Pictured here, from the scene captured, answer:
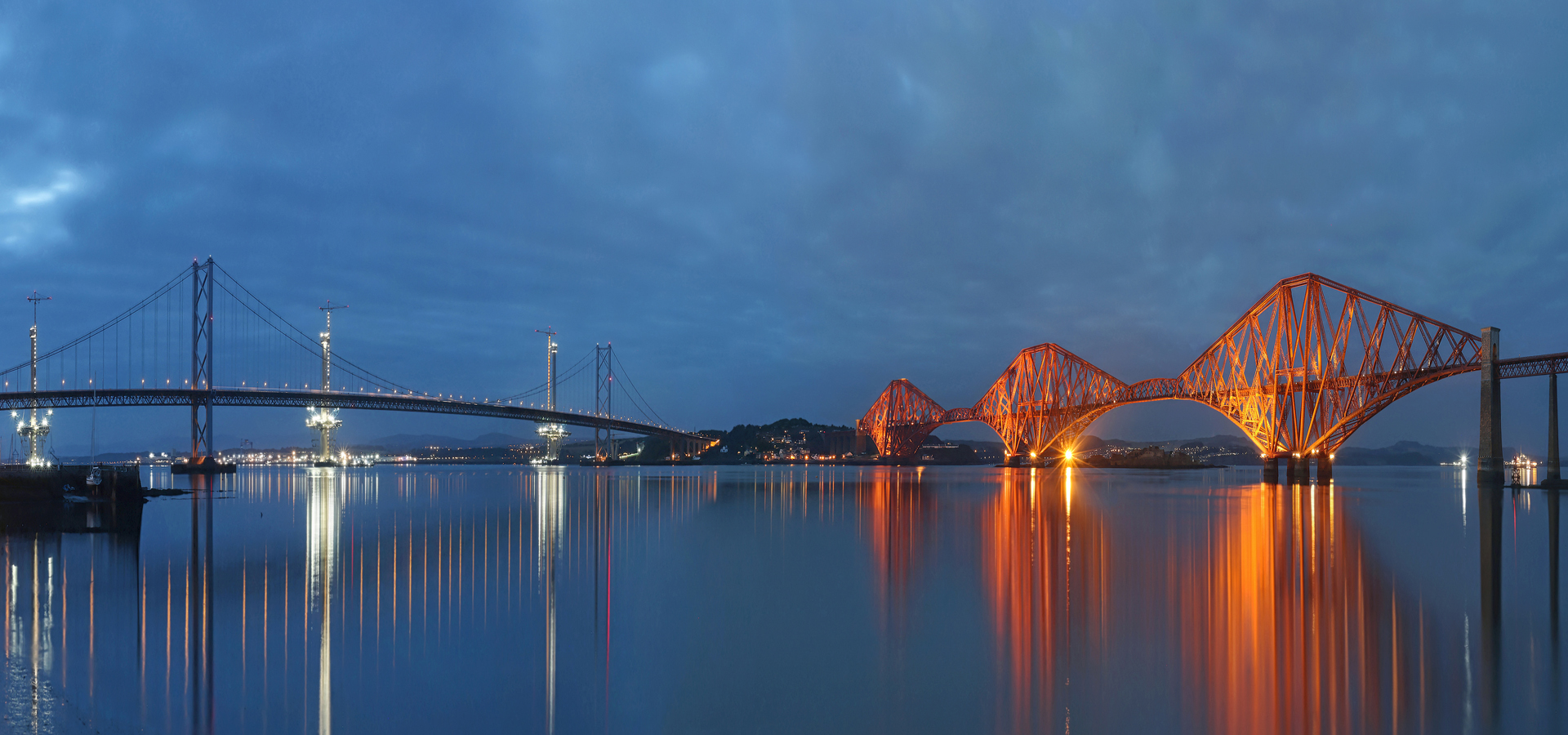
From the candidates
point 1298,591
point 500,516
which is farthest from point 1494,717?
point 500,516

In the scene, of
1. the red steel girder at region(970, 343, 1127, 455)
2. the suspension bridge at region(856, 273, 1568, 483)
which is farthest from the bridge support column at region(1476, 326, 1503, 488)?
the red steel girder at region(970, 343, 1127, 455)

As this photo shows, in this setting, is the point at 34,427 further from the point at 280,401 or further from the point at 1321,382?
the point at 1321,382

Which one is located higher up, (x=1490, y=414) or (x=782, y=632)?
(x=1490, y=414)

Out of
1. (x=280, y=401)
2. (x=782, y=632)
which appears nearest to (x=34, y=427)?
(x=280, y=401)

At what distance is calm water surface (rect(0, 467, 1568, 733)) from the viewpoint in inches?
287

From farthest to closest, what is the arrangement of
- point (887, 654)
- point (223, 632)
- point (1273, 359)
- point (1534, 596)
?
1. point (1273, 359)
2. point (1534, 596)
3. point (223, 632)
4. point (887, 654)

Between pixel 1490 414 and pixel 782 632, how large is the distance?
50516mm

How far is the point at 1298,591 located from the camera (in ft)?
43.2

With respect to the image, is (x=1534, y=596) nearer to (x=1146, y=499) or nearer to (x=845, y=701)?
(x=845, y=701)

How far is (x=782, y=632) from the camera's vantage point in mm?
10562

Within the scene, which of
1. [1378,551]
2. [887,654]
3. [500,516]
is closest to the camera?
[887,654]

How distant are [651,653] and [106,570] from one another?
12.3 metres

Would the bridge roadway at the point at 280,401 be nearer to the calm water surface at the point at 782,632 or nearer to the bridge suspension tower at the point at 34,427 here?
the bridge suspension tower at the point at 34,427

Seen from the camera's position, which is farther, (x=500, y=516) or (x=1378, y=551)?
(x=500, y=516)
